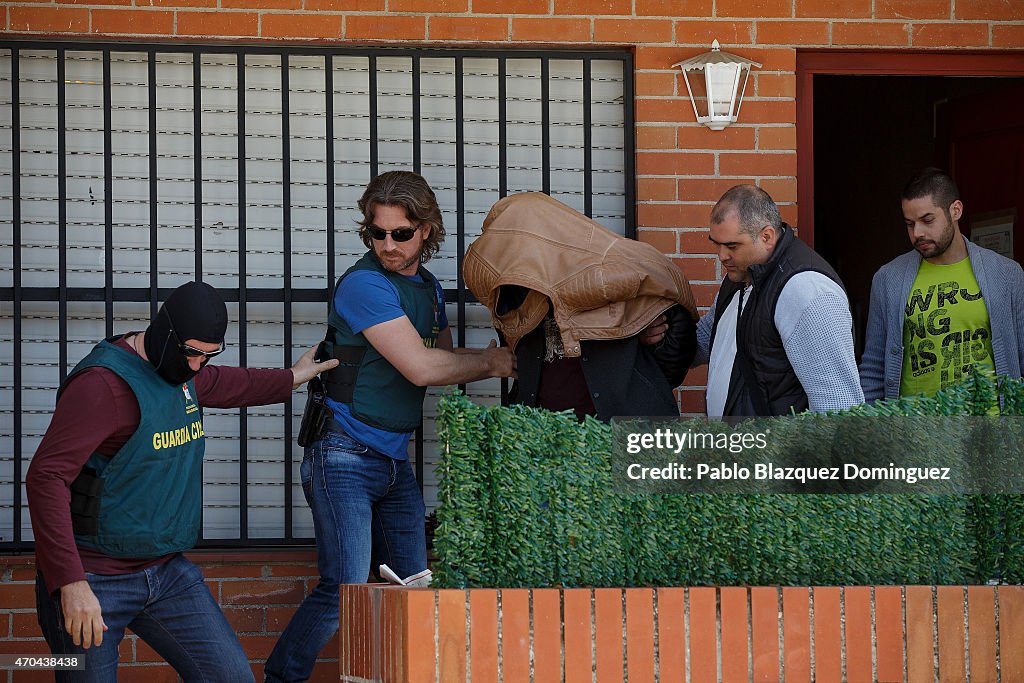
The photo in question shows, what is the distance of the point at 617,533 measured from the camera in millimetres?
3109

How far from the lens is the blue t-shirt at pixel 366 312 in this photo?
4176 mm

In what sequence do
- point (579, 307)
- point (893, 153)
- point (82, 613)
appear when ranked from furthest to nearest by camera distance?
point (893, 153), point (579, 307), point (82, 613)

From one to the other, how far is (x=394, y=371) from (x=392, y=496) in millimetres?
454

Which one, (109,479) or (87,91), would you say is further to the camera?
(87,91)

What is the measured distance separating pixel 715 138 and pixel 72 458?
8.96 ft

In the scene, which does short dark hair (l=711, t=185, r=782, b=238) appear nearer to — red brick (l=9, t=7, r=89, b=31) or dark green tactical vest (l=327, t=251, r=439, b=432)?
dark green tactical vest (l=327, t=251, r=439, b=432)

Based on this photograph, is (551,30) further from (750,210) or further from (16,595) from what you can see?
(16,595)

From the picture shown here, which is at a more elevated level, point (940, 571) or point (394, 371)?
point (394, 371)

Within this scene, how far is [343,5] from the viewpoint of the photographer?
492 cm

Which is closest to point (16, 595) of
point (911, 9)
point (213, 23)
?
point (213, 23)

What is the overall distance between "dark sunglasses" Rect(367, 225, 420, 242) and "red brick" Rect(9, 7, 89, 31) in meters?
1.52

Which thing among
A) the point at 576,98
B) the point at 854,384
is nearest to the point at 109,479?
the point at 854,384

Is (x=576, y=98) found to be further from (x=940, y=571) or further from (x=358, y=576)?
(x=940, y=571)

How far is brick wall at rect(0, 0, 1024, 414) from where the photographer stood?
194 inches
